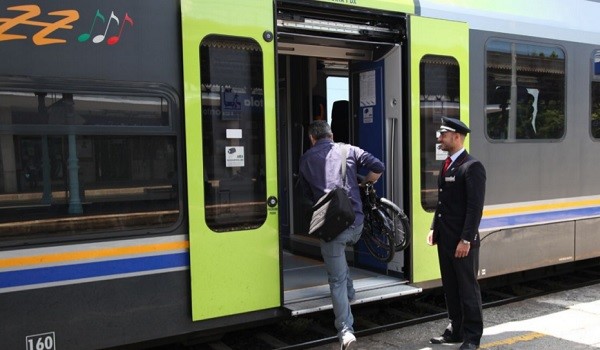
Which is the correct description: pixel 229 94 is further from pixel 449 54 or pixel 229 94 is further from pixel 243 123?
pixel 449 54

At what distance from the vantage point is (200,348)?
488 cm

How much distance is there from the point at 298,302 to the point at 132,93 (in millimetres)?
2088

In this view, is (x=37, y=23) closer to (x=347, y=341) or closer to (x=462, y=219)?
(x=347, y=341)

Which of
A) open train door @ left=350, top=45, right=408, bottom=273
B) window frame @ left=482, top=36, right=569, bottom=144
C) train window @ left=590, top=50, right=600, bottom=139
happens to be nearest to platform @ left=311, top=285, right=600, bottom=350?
open train door @ left=350, top=45, right=408, bottom=273

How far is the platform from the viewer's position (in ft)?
15.8

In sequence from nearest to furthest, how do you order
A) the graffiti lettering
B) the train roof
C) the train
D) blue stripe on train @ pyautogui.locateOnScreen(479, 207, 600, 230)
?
the graffiti lettering → the train → the train roof → blue stripe on train @ pyautogui.locateOnScreen(479, 207, 600, 230)

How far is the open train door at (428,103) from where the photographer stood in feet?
17.4

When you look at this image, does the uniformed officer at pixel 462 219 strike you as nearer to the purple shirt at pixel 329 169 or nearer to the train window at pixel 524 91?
the purple shirt at pixel 329 169

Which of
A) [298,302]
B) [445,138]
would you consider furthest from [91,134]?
[445,138]

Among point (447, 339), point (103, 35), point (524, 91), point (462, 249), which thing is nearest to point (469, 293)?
point (462, 249)

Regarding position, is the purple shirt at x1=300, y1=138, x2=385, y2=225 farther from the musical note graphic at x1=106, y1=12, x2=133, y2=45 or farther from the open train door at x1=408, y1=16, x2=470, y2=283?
the musical note graphic at x1=106, y1=12, x2=133, y2=45

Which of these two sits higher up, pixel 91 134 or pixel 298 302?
pixel 91 134

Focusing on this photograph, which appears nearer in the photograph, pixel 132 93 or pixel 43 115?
pixel 43 115

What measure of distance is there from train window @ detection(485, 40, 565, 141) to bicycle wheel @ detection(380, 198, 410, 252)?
4.66ft
